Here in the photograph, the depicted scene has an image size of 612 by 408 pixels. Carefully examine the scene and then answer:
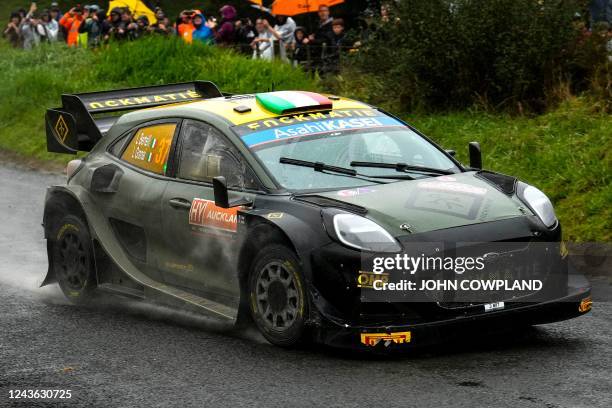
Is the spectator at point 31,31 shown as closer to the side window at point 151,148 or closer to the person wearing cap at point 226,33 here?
the person wearing cap at point 226,33

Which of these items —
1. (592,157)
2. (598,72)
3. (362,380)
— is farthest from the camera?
(598,72)

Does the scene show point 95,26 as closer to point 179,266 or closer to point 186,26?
point 186,26

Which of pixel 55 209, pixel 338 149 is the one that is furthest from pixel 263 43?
pixel 338 149

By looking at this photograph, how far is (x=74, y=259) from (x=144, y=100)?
1720 mm

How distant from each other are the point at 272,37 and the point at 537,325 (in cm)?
1322

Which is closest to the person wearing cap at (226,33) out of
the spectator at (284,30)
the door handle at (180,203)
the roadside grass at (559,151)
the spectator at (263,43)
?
the spectator at (263,43)

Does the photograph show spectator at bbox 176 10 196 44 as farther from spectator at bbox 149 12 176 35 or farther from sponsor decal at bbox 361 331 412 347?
sponsor decal at bbox 361 331 412 347

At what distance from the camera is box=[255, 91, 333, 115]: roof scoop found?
8.40m

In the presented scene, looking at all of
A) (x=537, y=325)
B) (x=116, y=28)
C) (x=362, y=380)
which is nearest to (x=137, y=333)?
(x=362, y=380)

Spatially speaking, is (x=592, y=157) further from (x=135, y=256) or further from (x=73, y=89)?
(x=73, y=89)

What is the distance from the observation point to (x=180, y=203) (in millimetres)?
8141

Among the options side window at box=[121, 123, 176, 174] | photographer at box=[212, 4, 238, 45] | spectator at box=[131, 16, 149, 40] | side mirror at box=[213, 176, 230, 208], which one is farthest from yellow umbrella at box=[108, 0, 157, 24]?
side mirror at box=[213, 176, 230, 208]

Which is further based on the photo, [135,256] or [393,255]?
[135,256]

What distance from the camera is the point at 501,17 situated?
14602 millimetres
